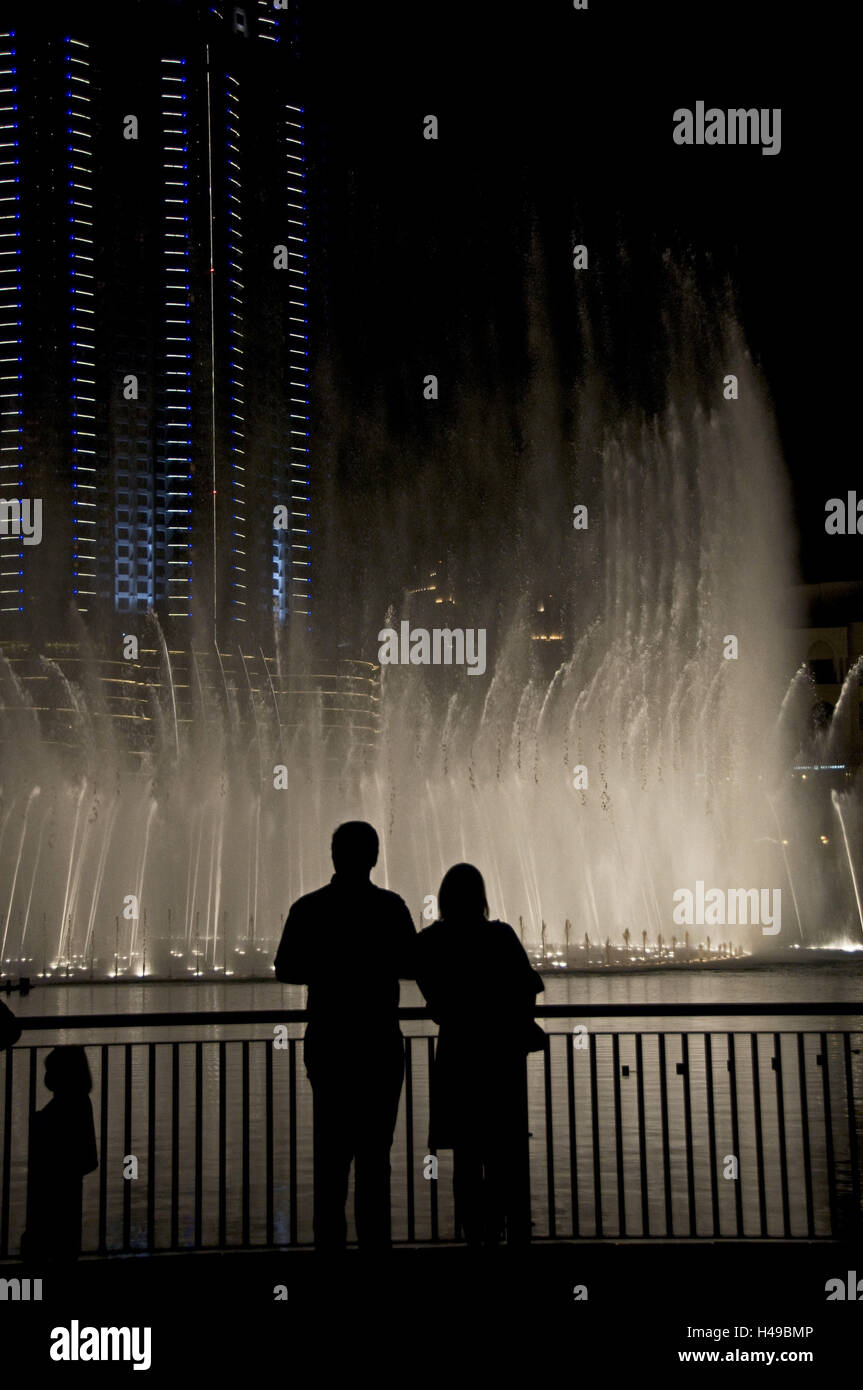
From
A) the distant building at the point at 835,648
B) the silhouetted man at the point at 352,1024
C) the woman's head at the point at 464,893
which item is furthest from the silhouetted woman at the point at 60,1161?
the distant building at the point at 835,648

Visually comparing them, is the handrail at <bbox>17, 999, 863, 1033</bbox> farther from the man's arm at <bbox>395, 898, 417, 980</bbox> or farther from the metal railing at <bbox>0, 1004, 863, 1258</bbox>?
the man's arm at <bbox>395, 898, 417, 980</bbox>

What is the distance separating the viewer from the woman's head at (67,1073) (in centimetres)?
602

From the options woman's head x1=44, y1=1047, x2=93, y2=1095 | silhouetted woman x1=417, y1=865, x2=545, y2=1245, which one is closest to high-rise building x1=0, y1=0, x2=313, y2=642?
woman's head x1=44, y1=1047, x2=93, y2=1095

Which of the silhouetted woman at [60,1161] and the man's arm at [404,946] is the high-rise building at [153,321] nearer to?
the silhouetted woman at [60,1161]

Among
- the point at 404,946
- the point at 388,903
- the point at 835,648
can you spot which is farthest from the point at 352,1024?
the point at 835,648

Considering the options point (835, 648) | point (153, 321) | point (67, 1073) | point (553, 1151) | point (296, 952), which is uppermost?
point (153, 321)

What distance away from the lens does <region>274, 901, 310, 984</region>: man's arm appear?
5.57m

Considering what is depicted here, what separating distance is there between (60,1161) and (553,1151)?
313 centimetres

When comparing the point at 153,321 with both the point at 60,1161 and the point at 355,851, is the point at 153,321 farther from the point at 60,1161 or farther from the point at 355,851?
the point at 355,851

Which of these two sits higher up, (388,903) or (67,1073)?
(388,903)

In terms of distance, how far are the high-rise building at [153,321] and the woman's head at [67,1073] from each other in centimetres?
7238

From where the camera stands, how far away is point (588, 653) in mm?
35062

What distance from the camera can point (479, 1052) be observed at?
5562 mm
